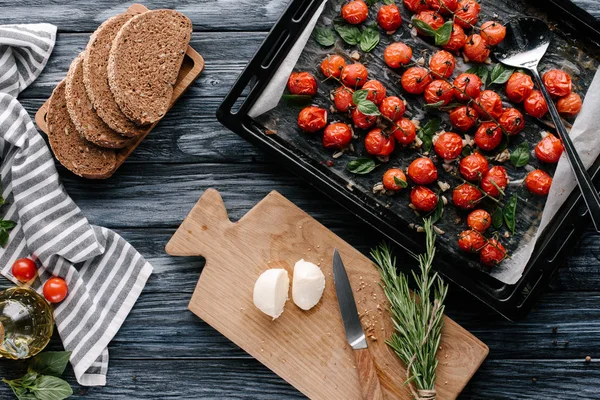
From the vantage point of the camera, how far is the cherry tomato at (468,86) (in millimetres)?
2184

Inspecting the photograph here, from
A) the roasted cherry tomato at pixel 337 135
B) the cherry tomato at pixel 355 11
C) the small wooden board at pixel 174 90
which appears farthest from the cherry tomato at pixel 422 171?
the small wooden board at pixel 174 90

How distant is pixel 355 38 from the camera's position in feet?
7.44

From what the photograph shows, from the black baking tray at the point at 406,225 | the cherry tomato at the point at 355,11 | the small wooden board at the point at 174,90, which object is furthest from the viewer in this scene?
the small wooden board at the point at 174,90

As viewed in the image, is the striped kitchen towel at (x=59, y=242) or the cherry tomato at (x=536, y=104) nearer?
the cherry tomato at (x=536, y=104)

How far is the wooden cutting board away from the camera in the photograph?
89.1 inches

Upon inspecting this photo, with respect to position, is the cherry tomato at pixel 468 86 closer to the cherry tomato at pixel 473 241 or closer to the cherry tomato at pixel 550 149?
the cherry tomato at pixel 550 149

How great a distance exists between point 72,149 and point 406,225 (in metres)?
1.30

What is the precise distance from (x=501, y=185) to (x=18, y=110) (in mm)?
1840

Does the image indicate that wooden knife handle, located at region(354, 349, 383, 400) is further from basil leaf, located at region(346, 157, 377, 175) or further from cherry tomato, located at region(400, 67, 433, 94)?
cherry tomato, located at region(400, 67, 433, 94)

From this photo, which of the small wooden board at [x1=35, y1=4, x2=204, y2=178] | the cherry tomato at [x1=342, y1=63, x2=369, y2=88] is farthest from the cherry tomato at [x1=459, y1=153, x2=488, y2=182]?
the small wooden board at [x1=35, y1=4, x2=204, y2=178]

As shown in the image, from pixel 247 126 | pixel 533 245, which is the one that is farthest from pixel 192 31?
pixel 533 245

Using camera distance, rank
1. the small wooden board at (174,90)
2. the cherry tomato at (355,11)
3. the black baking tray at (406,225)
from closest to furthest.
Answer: the black baking tray at (406,225) < the cherry tomato at (355,11) < the small wooden board at (174,90)

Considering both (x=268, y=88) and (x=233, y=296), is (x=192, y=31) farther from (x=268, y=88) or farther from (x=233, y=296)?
(x=233, y=296)

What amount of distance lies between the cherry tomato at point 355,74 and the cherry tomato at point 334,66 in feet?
0.06
